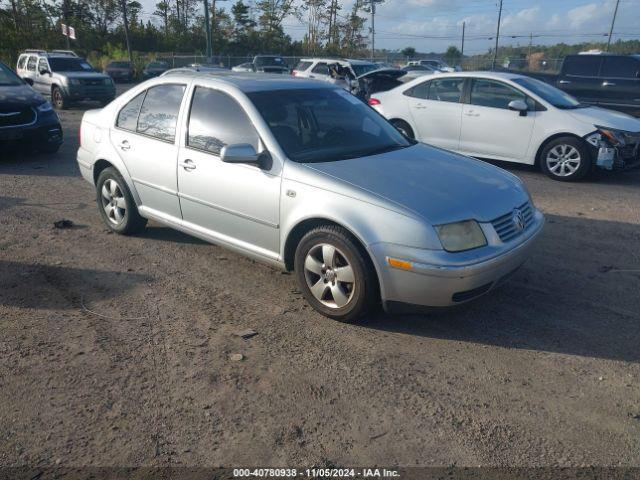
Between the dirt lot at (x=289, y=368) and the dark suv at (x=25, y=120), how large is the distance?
4.62 m

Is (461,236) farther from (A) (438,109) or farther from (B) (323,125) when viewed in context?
(A) (438,109)

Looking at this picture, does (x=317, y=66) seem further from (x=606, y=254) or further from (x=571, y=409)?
(x=571, y=409)

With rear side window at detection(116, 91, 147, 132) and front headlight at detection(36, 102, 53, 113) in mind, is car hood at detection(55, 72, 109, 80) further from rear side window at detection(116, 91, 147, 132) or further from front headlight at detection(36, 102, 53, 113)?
rear side window at detection(116, 91, 147, 132)

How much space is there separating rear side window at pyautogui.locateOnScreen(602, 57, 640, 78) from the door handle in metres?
12.1

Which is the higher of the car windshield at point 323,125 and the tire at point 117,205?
the car windshield at point 323,125

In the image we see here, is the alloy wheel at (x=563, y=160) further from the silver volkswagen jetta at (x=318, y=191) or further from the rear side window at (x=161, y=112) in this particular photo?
the rear side window at (x=161, y=112)

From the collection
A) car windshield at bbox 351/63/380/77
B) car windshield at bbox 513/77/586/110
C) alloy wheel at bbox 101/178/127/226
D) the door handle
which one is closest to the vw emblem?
the door handle

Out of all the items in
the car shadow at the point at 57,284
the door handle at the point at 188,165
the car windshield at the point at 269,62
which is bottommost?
the car shadow at the point at 57,284

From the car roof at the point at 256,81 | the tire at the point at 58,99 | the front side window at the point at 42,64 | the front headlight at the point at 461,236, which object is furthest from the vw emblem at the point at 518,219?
the front side window at the point at 42,64

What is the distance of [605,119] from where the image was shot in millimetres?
8242

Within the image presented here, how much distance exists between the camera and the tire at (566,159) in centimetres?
813

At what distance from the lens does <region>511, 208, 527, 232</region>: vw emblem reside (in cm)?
398

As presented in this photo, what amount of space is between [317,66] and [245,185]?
56.9 ft

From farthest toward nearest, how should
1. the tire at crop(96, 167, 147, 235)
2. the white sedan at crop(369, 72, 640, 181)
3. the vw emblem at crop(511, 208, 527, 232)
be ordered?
the white sedan at crop(369, 72, 640, 181) → the tire at crop(96, 167, 147, 235) → the vw emblem at crop(511, 208, 527, 232)
